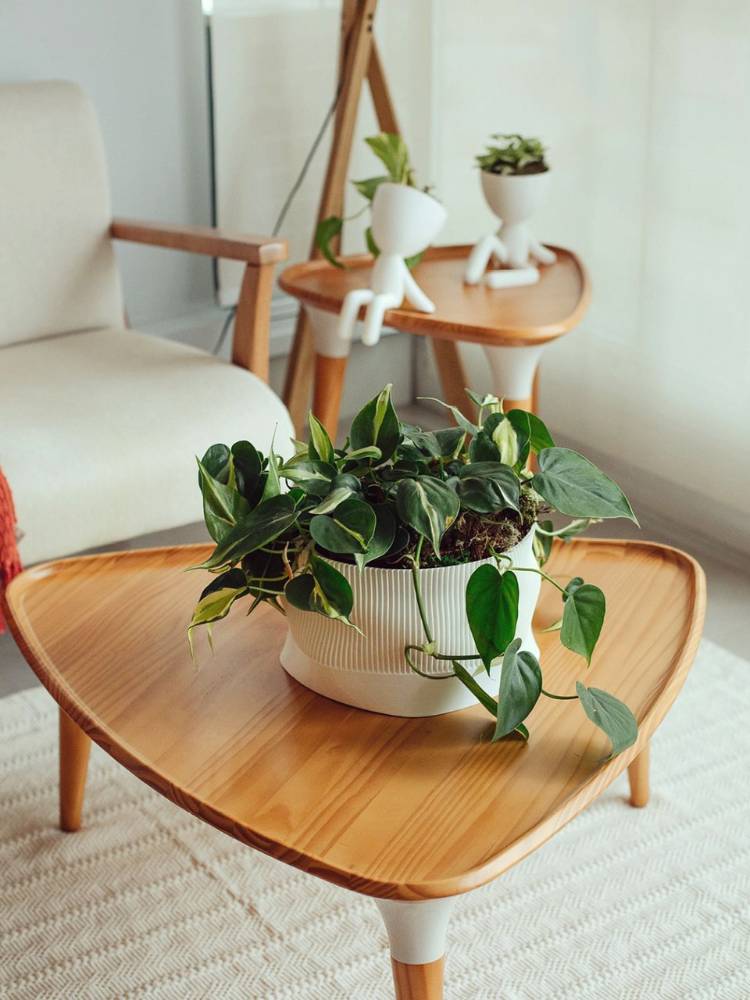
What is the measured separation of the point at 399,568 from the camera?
1041mm

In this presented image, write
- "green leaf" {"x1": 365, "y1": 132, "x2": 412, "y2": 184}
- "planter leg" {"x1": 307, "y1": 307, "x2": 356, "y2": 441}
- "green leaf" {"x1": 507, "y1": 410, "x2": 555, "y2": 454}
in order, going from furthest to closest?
"planter leg" {"x1": 307, "y1": 307, "x2": 356, "y2": 441} → "green leaf" {"x1": 365, "y1": 132, "x2": 412, "y2": 184} → "green leaf" {"x1": 507, "y1": 410, "x2": 555, "y2": 454}

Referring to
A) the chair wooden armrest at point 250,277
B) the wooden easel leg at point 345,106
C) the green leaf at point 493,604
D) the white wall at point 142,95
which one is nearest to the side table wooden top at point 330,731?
the green leaf at point 493,604

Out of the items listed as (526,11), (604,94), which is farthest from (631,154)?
(526,11)

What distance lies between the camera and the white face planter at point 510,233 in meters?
2.16

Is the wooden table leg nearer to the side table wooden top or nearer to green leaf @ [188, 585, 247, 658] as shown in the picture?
the side table wooden top

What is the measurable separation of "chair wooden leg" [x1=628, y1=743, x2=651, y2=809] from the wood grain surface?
2.38ft

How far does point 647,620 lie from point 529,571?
0.71 ft

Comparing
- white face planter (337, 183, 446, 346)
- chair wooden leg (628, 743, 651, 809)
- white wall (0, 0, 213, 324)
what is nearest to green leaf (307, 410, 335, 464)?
chair wooden leg (628, 743, 651, 809)

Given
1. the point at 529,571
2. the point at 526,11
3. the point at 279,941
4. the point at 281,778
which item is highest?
the point at 526,11

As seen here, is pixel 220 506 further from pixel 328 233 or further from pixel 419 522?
pixel 328 233

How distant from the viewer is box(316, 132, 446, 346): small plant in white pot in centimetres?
197

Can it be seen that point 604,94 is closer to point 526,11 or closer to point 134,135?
point 526,11

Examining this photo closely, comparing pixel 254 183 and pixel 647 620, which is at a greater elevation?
pixel 254 183

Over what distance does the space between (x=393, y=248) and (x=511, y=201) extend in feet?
1.00
